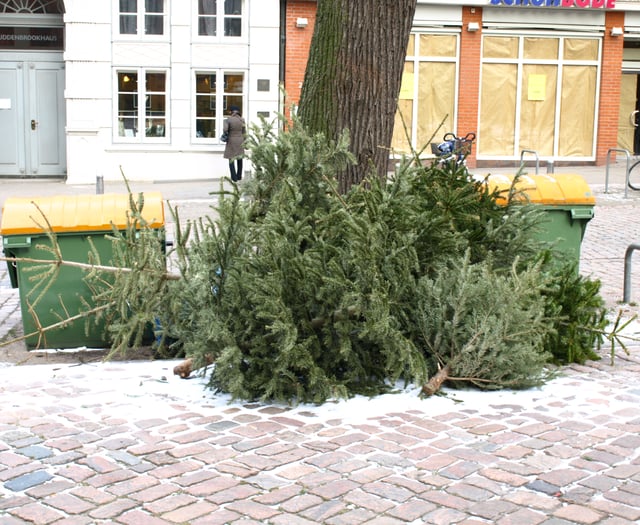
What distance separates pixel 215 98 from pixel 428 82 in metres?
4.71

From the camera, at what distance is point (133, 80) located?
19.7 metres

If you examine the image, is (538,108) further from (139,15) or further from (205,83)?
(139,15)

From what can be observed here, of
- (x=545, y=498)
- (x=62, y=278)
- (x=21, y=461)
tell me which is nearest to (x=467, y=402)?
(x=545, y=498)

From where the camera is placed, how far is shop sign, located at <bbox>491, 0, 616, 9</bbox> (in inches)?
812

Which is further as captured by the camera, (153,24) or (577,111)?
(577,111)

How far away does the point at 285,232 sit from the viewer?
561 centimetres

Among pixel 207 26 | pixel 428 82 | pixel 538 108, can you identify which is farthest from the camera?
pixel 538 108

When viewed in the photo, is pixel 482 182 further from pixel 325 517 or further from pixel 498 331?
pixel 325 517

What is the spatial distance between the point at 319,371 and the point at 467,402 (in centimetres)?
89

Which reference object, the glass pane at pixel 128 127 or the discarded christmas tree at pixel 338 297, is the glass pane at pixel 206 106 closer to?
the glass pane at pixel 128 127

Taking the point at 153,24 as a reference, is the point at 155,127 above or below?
below

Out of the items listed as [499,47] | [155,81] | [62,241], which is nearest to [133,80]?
[155,81]

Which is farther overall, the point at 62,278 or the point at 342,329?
the point at 62,278

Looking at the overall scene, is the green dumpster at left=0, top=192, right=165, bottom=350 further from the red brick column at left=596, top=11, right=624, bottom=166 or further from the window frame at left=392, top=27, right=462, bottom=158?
the red brick column at left=596, top=11, right=624, bottom=166
